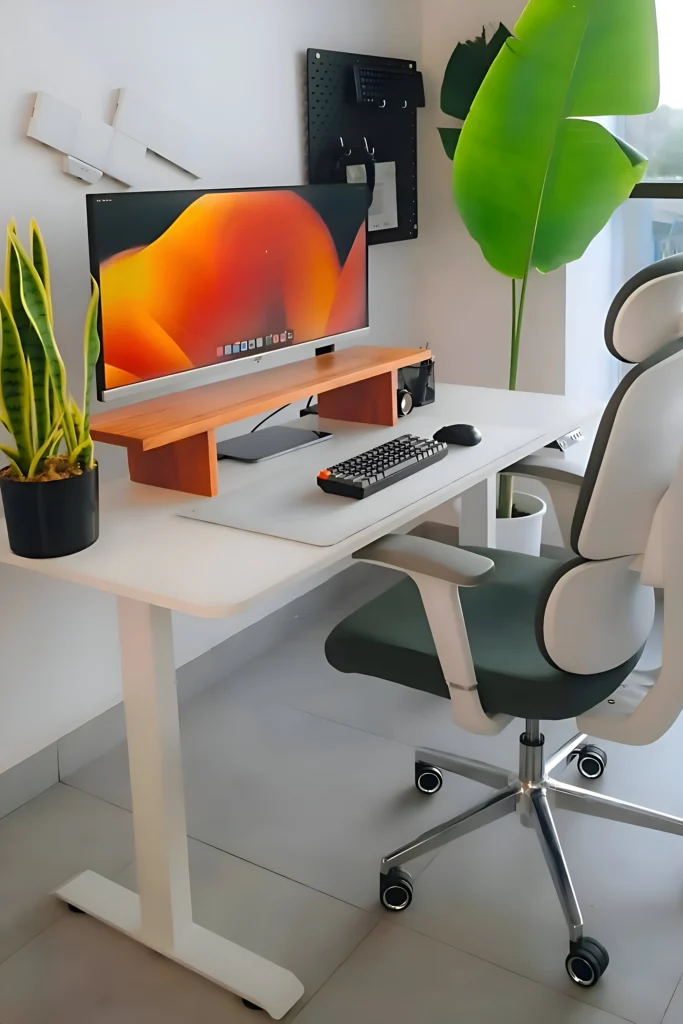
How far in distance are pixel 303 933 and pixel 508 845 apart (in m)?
0.47

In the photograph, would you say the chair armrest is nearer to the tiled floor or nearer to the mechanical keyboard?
the mechanical keyboard

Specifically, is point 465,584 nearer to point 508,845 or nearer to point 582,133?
point 508,845

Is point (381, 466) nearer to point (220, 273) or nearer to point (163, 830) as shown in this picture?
point (220, 273)

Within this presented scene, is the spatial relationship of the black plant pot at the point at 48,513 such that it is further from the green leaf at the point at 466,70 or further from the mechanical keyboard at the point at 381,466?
the green leaf at the point at 466,70

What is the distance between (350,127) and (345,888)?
200 cm

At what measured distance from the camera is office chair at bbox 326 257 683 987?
139cm

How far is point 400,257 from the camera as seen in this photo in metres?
3.15

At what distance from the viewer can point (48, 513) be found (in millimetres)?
1525

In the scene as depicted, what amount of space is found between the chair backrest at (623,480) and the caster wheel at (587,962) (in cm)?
47

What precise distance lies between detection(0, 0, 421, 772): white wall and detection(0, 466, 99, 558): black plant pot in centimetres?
55

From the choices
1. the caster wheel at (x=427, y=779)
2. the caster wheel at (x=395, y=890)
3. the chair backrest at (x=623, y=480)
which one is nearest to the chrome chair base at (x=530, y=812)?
the caster wheel at (x=395, y=890)

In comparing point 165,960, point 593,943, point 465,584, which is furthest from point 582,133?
point 165,960

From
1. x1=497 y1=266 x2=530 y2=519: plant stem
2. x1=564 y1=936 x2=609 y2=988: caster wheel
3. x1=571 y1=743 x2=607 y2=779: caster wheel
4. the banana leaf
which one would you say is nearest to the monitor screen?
x1=497 y1=266 x2=530 y2=519: plant stem

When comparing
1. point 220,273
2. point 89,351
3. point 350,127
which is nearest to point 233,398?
point 220,273
